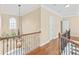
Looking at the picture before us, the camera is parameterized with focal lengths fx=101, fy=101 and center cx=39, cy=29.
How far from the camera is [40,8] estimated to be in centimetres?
159

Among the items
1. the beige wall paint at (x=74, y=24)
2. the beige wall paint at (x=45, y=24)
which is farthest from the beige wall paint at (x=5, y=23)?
the beige wall paint at (x=74, y=24)

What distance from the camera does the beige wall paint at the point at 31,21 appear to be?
5.15ft

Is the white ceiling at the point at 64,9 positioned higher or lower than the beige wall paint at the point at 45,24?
higher

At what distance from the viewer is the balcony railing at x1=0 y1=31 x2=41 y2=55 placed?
1.59 m

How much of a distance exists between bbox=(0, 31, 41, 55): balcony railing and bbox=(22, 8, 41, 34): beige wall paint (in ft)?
0.33

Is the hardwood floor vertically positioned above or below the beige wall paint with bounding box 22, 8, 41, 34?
below

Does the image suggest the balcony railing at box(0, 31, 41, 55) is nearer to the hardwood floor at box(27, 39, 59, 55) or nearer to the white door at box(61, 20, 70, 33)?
the hardwood floor at box(27, 39, 59, 55)

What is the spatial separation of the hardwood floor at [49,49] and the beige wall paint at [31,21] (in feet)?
1.11

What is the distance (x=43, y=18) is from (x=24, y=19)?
0.98 feet

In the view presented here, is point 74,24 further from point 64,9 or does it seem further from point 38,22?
point 38,22

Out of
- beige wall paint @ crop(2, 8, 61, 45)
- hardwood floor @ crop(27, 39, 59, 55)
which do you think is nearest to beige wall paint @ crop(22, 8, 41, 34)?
beige wall paint @ crop(2, 8, 61, 45)

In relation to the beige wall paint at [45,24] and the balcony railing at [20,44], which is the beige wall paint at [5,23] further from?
the beige wall paint at [45,24]
